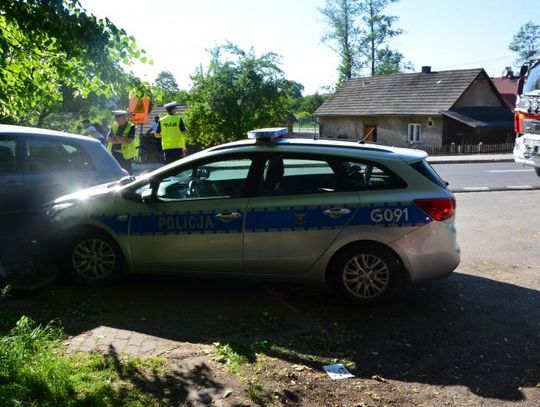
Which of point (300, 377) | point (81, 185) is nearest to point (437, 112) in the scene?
point (81, 185)

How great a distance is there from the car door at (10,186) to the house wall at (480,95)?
118 feet

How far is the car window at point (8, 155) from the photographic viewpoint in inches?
264

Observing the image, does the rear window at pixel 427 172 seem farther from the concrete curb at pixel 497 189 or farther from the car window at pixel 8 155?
the concrete curb at pixel 497 189

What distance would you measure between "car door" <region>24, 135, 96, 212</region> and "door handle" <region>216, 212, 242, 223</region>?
8.36 feet

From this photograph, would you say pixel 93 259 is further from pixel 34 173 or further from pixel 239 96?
pixel 239 96

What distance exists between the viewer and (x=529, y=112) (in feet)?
46.2

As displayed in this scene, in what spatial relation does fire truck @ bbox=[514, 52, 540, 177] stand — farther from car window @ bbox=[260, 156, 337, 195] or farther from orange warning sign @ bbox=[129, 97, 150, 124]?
car window @ bbox=[260, 156, 337, 195]

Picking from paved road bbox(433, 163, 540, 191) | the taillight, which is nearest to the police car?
the taillight

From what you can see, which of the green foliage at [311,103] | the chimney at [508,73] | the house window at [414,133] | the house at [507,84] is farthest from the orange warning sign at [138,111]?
the chimney at [508,73]

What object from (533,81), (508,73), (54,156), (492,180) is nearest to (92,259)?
(54,156)

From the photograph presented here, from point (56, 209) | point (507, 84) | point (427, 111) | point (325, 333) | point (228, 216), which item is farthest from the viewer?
point (507, 84)

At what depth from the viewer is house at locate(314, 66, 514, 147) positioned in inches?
1475

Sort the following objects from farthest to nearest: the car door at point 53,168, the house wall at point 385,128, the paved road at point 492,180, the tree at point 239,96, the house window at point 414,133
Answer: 1. the house window at point 414,133
2. the house wall at point 385,128
3. the tree at point 239,96
4. the paved road at point 492,180
5. the car door at point 53,168

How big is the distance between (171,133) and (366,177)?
6.92 m
